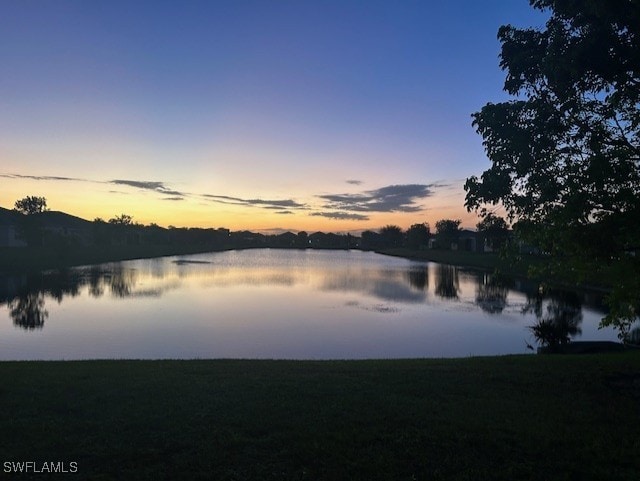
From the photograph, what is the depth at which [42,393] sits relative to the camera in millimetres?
8445

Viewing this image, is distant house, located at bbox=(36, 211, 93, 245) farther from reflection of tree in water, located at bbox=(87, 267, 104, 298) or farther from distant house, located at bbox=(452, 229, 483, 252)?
distant house, located at bbox=(452, 229, 483, 252)

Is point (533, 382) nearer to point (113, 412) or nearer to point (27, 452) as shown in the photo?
point (113, 412)

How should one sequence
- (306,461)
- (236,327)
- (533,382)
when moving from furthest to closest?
(236,327) → (533,382) → (306,461)

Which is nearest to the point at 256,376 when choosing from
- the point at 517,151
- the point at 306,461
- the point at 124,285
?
the point at 306,461

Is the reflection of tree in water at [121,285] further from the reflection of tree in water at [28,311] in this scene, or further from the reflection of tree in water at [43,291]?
the reflection of tree in water at [28,311]

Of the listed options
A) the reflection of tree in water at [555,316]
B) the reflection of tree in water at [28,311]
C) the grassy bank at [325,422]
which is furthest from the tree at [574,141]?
the reflection of tree in water at [28,311]

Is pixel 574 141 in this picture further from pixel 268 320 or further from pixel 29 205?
pixel 29 205

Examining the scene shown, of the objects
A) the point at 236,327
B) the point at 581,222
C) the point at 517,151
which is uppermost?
the point at 517,151

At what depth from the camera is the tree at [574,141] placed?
8266mm

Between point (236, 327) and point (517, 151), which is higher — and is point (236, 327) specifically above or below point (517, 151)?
below

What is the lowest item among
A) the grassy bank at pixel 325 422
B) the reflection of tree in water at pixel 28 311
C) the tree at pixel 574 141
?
the reflection of tree in water at pixel 28 311

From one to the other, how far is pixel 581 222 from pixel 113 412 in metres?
8.23

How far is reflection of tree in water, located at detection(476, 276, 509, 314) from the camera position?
30.6 metres

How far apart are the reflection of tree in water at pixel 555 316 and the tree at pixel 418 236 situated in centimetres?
12861
